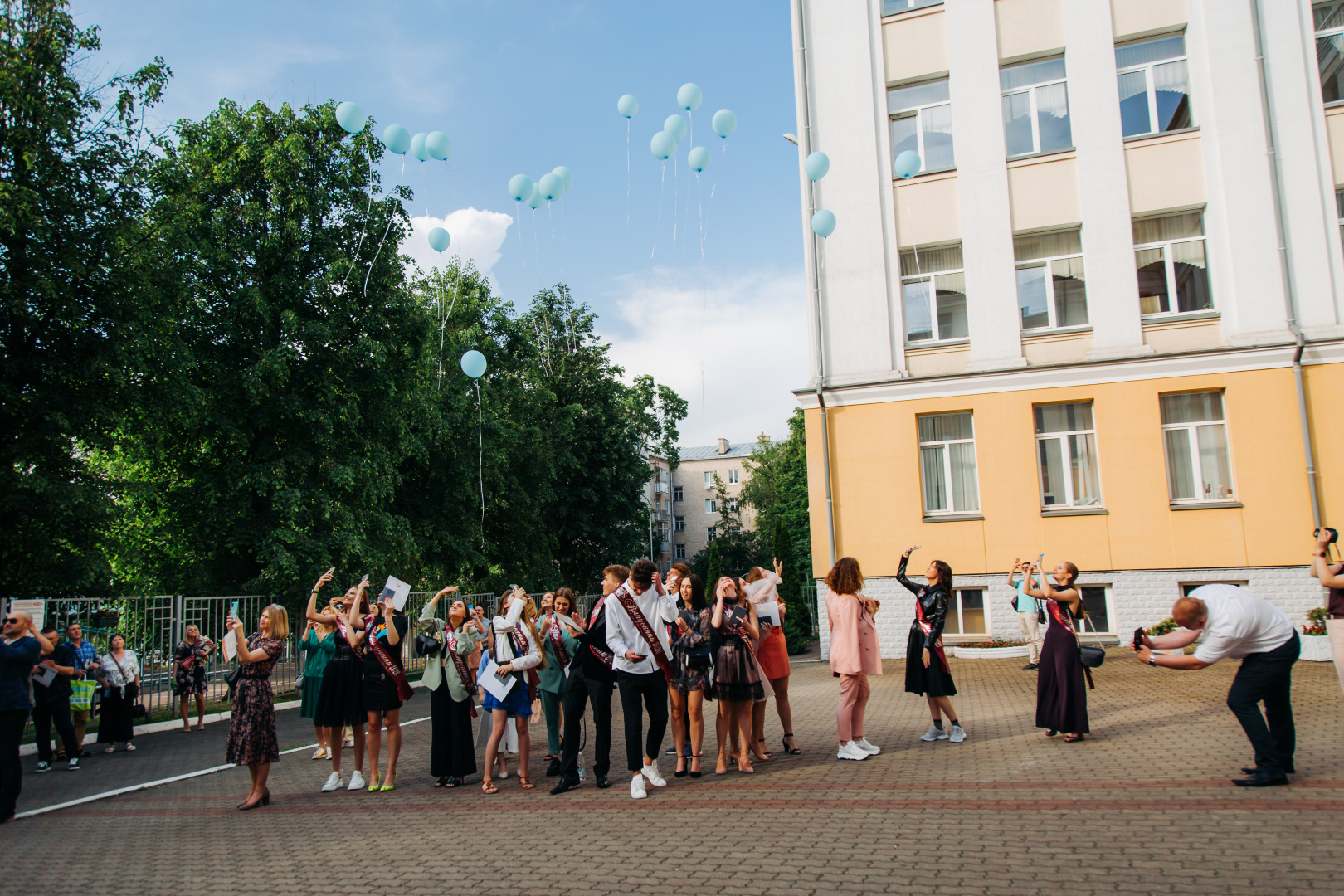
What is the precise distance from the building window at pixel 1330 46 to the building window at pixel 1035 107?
15.0 ft

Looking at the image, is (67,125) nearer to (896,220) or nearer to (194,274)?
(194,274)

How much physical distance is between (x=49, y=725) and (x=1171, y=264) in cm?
2019

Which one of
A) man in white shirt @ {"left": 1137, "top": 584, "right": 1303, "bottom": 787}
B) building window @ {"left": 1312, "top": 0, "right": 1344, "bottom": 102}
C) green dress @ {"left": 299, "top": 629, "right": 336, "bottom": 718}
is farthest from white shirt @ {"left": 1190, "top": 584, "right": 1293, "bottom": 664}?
building window @ {"left": 1312, "top": 0, "right": 1344, "bottom": 102}

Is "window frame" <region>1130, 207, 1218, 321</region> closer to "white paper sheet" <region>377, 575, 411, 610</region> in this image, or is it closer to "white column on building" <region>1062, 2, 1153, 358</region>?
"white column on building" <region>1062, 2, 1153, 358</region>

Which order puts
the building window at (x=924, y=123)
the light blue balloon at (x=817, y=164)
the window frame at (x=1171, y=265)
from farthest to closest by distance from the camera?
the building window at (x=924, y=123)
the window frame at (x=1171, y=265)
the light blue balloon at (x=817, y=164)

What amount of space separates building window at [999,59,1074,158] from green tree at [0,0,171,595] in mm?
18076

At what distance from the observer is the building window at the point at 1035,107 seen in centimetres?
1781

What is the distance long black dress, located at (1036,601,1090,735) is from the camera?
28.3 feet

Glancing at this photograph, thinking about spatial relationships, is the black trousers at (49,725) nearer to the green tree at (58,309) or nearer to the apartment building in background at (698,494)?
the green tree at (58,309)

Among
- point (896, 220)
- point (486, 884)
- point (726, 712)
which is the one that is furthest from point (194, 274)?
point (486, 884)

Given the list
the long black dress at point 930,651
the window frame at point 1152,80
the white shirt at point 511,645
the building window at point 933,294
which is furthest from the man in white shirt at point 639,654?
the window frame at point 1152,80

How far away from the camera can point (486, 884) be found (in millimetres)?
5387

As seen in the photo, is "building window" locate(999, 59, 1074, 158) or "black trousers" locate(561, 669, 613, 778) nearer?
"black trousers" locate(561, 669, 613, 778)

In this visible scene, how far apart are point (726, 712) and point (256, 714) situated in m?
4.43
